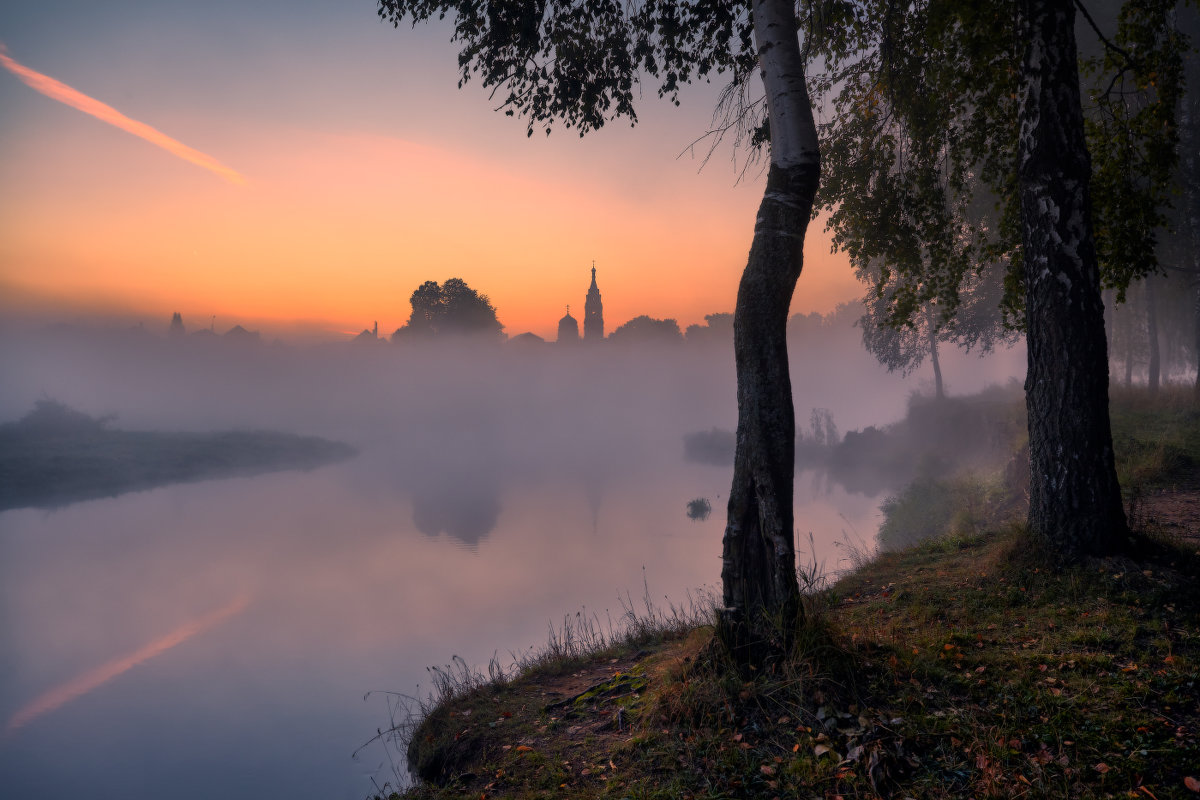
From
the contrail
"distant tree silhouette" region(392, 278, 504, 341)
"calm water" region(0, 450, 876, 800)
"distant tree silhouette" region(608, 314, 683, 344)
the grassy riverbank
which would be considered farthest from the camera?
"distant tree silhouette" region(608, 314, 683, 344)

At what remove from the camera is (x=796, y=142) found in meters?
5.25

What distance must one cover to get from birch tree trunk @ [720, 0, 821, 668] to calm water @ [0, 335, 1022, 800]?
19.5 ft

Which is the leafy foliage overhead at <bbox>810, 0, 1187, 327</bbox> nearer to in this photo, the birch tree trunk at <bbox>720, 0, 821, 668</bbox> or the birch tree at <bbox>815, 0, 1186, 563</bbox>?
the birch tree at <bbox>815, 0, 1186, 563</bbox>

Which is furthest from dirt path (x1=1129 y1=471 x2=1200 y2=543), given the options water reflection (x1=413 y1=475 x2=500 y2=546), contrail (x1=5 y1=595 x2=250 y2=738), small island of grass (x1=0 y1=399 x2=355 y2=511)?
small island of grass (x1=0 y1=399 x2=355 y2=511)

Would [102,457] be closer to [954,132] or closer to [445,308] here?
[445,308]

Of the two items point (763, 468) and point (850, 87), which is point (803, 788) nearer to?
point (763, 468)

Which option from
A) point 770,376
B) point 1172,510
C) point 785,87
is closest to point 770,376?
point 770,376

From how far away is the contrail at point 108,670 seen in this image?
13664 millimetres

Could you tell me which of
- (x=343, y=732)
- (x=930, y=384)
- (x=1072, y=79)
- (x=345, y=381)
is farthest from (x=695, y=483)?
(x=345, y=381)

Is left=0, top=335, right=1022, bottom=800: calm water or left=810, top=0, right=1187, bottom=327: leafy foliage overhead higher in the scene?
left=810, top=0, right=1187, bottom=327: leafy foliage overhead

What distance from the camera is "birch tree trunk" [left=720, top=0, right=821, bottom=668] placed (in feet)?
15.7

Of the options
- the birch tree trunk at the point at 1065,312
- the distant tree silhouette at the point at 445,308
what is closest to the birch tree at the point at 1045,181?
the birch tree trunk at the point at 1065,312

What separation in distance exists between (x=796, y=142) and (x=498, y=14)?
4717mm

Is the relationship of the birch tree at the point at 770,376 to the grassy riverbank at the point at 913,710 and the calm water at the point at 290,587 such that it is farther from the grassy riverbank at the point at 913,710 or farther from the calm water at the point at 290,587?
the calm water at the point at 290,587
